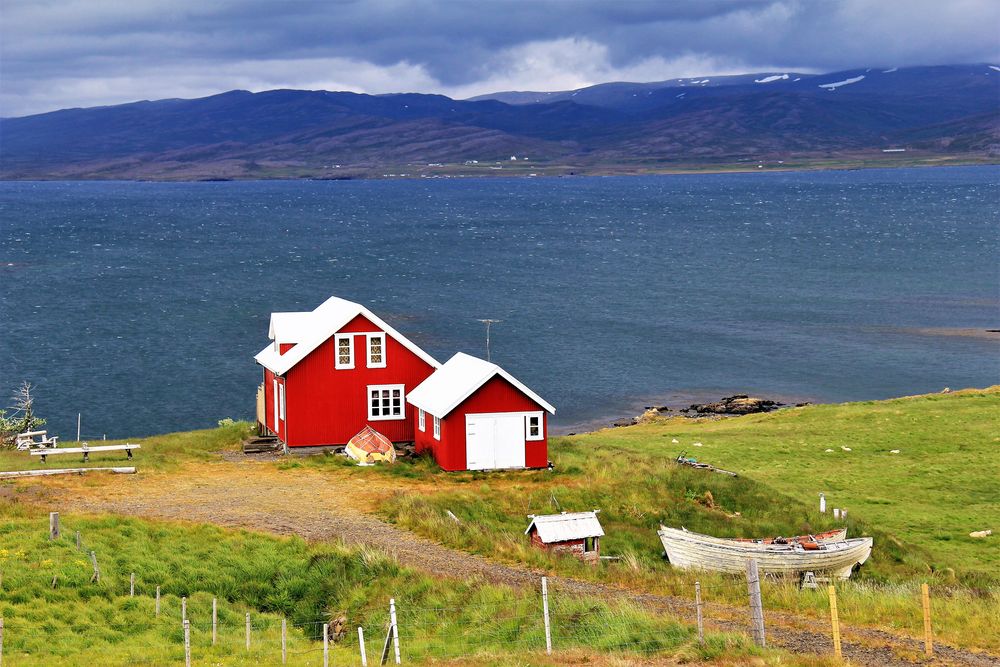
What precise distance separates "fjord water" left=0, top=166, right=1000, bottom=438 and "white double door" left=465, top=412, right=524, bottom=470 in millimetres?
26336

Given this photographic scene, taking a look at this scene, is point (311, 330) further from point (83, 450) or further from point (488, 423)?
point (83, 450)

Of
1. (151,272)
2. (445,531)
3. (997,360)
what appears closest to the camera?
(445,531)

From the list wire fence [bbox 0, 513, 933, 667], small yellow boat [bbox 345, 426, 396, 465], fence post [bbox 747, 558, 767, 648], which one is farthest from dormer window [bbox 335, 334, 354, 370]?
fence post [bbox 747, 558, 767, 648]

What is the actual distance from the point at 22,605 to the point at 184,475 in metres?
14.6

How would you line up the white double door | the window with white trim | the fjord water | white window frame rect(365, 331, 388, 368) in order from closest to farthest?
the white double door < white window frame rect(365, 331, 388, 368) < the window with white trim < the fjord water

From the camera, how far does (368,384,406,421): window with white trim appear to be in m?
43.0

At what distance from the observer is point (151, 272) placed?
141750 mm

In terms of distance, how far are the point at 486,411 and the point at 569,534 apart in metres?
9.56

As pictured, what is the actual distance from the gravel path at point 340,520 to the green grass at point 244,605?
139 cm

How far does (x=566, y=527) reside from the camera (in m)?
30.8

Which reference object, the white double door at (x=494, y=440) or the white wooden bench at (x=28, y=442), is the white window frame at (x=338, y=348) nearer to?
the white double door at (x=494, y=440)

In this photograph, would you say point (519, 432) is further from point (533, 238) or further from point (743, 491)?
point (533, 238)

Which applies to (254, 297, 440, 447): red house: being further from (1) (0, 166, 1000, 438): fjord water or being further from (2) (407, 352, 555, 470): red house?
(1) (0, 166, 1000, 438): fjord water

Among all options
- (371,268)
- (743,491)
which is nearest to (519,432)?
(743,491)
